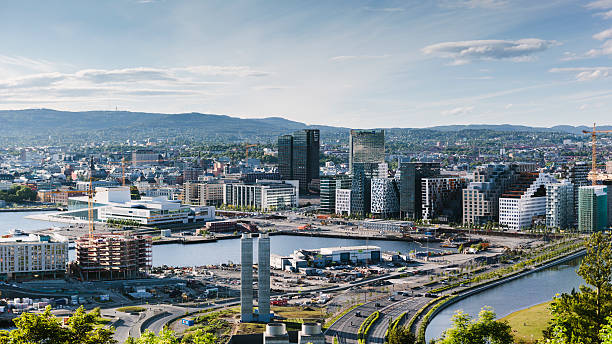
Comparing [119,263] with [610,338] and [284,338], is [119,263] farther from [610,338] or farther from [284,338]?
[610,338]

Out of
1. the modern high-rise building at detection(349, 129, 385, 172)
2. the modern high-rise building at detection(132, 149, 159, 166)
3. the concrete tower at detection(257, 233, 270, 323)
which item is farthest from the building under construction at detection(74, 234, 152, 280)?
the modern high-rise building at detection(132, 149, 159, 166)

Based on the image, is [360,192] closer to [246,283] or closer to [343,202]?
[343,202]

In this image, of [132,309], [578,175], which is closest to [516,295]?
[132,309]

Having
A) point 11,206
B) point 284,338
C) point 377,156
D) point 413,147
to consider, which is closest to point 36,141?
point 413,147

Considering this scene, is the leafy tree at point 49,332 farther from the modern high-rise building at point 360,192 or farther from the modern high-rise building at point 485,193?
the modern high-rise building at point 360,192

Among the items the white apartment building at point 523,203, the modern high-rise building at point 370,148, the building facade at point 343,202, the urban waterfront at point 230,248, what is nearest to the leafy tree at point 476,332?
the urban waterfront at point 230,248

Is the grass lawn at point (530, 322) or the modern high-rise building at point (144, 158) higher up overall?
the modern high-rise building at point (144, 158)
